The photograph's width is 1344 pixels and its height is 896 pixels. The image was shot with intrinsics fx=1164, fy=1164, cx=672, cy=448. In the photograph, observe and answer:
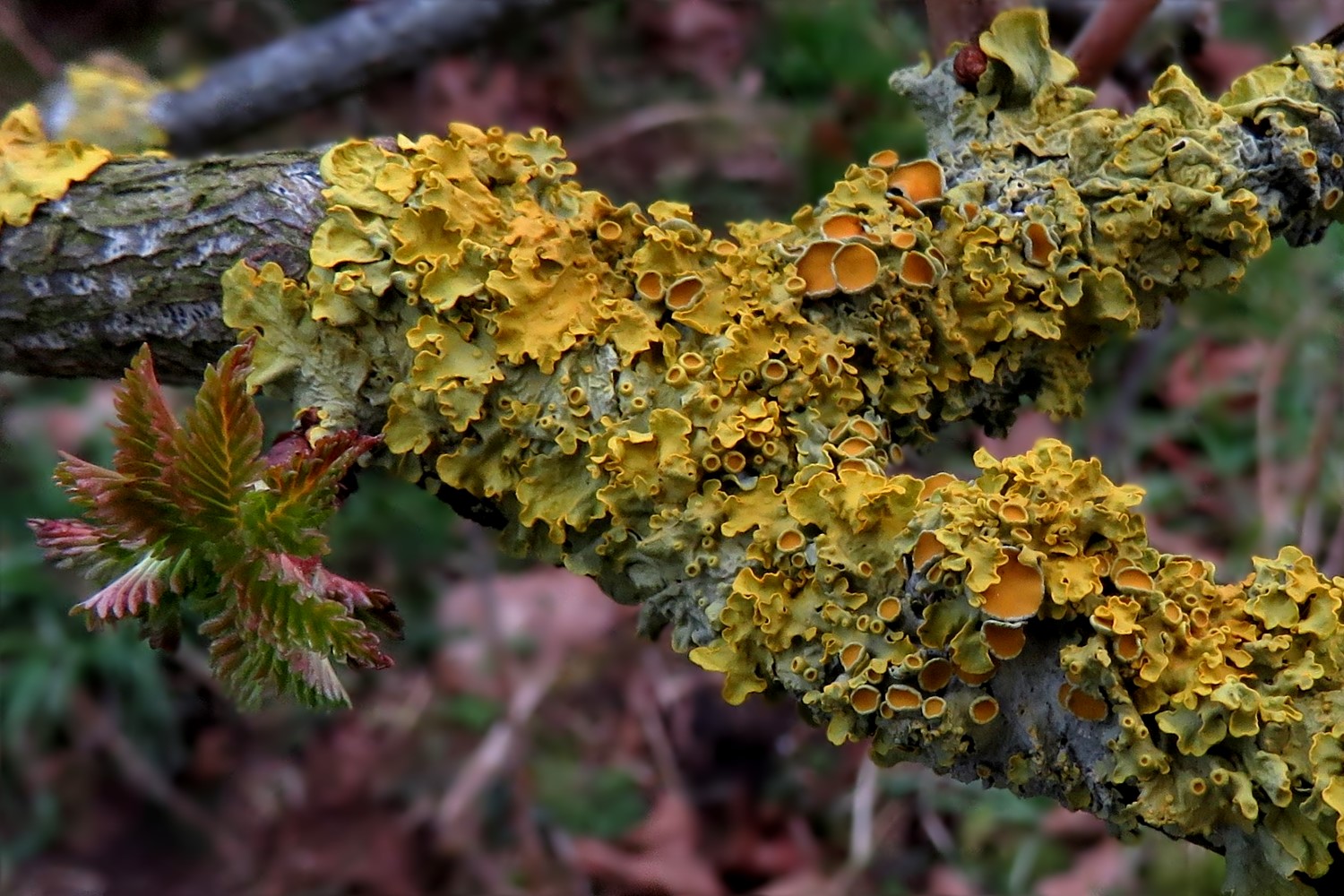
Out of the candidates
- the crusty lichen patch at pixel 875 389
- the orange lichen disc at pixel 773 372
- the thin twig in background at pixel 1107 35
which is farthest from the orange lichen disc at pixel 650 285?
the thin twig in background at pixel 1107 35

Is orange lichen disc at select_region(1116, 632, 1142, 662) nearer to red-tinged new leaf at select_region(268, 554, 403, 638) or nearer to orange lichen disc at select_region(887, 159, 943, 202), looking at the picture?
orange lichen disc at select_region(887, 159, 943, 202)

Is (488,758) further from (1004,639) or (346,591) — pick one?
(1004,639)

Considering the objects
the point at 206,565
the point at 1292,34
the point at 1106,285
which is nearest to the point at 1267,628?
the point at 1106,285

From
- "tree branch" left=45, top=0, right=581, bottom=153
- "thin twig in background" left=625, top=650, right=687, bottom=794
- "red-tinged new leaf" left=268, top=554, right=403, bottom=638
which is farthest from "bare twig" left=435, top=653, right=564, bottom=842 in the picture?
"red-tinged new leaf" left=268, top=554, right=403, bottom=638

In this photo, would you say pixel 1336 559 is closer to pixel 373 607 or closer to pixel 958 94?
pixel 958 94

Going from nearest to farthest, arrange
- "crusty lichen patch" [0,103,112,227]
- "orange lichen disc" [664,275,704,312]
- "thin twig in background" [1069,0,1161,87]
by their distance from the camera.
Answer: "orange lichen disc" [664,275,704,312] < "crusty lichen patch" [0,103,112,227] < "thin twig in background" [1069,0,1161,87]

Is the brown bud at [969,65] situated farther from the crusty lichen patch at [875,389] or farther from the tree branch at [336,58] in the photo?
the tree branch at [336,58]
